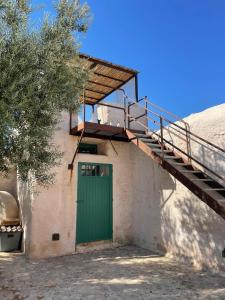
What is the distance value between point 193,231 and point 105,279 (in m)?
2.68

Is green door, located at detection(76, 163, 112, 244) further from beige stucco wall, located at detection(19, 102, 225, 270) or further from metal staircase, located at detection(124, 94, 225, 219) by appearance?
metal staircase, located at detection(124, 94, 225, 219)

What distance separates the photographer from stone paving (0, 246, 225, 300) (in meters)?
4.91

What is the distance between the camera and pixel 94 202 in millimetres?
8641

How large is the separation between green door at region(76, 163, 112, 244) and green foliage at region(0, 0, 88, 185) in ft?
9.10

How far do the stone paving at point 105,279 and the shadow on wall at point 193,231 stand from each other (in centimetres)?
34

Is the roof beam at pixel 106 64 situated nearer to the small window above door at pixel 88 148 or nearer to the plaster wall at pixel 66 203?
the plaster wall at pixel 66 203

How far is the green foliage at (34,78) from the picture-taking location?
471cm

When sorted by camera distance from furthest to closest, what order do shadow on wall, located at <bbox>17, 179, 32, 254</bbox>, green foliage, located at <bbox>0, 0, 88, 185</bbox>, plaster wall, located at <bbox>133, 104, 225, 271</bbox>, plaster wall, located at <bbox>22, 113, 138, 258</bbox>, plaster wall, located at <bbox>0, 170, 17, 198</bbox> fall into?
plaster wall, located at <bbox>0, 170, 17, 198</bbox> < shadow on wall, located at <bbox>17, 179, 32, 254</bbox> < plaster wall, located at <bbox>22, 113, 138, 258</bbox> < plaster wall, located at <bbox>133, 104, 225, 271</bbox> < green foliage, located at <bbox>0, 0, 88, 185</bbox>

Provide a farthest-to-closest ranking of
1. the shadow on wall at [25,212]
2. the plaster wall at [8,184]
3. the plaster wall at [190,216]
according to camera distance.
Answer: the plaster wall at [8,184], the shadow on wall at [25,212], the plaster wall at [190,216]

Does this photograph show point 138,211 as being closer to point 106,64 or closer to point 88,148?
point 88,148

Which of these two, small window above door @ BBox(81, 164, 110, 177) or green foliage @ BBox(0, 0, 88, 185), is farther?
small window above door @ BBox(81, 164, 110, 177)

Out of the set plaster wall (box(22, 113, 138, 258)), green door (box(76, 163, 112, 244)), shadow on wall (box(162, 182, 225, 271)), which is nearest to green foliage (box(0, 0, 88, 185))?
plaster wall (box(22, 113, 138, 258))

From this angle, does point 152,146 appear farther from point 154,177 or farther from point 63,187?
point 63,187

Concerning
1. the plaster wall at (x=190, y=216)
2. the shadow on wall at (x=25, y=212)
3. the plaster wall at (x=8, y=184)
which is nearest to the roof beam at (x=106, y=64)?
the plaster wall at (x=190, y=216)
